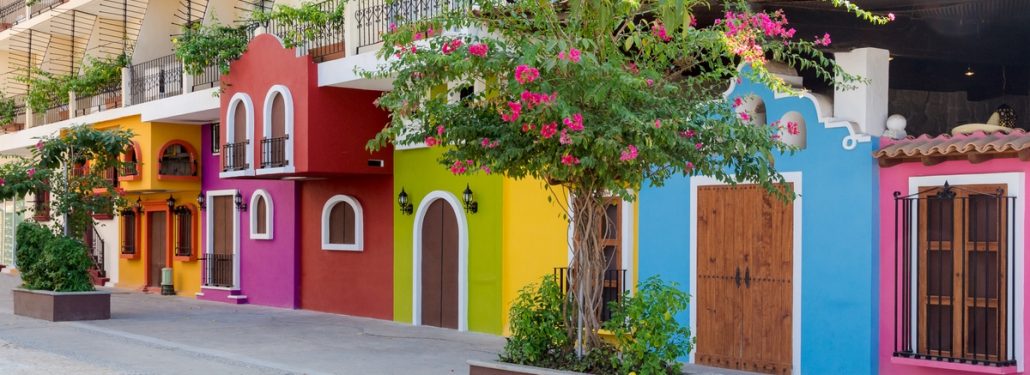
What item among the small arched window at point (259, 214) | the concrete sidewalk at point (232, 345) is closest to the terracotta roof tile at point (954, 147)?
the concrete sidewalk at point (232, 345)

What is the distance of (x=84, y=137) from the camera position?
18.1 m

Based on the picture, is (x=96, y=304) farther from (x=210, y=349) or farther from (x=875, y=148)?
(x=875, y=148)

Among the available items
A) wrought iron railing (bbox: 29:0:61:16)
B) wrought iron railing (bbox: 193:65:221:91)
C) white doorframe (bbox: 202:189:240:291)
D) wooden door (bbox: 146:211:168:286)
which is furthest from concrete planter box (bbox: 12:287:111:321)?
wrought iron railing (bbox: 29:0:61:16)

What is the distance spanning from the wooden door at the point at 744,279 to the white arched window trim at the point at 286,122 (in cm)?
746

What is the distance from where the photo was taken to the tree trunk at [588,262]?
29.9 ft

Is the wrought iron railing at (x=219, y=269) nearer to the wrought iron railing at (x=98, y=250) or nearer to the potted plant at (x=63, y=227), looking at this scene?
the potted plant at (x=63, y=227)

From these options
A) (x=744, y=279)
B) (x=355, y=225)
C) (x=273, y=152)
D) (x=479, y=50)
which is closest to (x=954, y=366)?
(x=744, y=279)

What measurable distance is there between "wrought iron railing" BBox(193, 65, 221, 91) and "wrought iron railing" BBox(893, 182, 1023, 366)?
13827 mm

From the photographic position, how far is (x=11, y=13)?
104 ft

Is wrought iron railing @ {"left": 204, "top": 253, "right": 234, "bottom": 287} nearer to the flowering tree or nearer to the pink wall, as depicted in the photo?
the flowering tree

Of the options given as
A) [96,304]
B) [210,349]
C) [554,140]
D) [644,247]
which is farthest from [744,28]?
[96,304]

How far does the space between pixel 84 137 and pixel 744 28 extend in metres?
12.9

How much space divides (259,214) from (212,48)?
11.0ft

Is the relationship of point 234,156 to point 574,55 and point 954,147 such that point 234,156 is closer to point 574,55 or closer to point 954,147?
point 574,55
